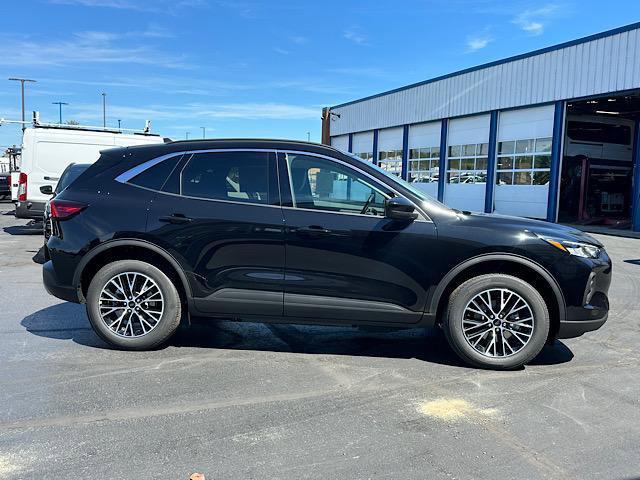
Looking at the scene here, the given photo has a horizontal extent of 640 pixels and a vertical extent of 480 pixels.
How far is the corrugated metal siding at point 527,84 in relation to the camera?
1786 cm

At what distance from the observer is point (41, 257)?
18.1ft

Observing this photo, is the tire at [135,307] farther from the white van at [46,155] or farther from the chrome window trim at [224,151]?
the white van at [46,155]

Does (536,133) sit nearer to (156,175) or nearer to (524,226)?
(524,226)

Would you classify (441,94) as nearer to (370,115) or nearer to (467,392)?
(370,115)

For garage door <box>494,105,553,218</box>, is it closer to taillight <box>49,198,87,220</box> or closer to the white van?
the white van

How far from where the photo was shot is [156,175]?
4.89m

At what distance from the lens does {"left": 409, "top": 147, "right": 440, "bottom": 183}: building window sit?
1098 inches

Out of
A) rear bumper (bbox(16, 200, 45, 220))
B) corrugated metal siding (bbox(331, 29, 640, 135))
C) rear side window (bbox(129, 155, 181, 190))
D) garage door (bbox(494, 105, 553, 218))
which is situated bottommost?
rear bumper (bbox(16, 200, 45, 220))

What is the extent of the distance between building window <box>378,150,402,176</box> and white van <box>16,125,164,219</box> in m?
19.0

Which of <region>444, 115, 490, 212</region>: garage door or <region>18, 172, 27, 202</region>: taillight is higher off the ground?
<region>444, 115, 490, 212</region>: garage door

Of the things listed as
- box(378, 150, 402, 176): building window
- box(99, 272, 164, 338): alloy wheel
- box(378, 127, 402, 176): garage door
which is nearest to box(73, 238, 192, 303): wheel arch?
box(99, 272, 164, 338): alloy wheel

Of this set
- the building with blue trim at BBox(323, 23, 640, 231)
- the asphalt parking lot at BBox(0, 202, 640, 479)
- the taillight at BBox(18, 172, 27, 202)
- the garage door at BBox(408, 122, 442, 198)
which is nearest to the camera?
the asphalt parking lot at BBox(0, 202, 640, 479)

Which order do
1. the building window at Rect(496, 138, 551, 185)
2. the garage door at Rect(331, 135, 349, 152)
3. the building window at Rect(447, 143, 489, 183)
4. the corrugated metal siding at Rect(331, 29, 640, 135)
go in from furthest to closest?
the garage door at Rect(331, 135, 349, 152) < the building window at Rect(447, 143, 489, 183) < the building window at Rect(496, 138, 551, 185) < the corrugated metal siding at Rect(331, 29, 640, 135)

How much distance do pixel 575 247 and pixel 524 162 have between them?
18859 mm
